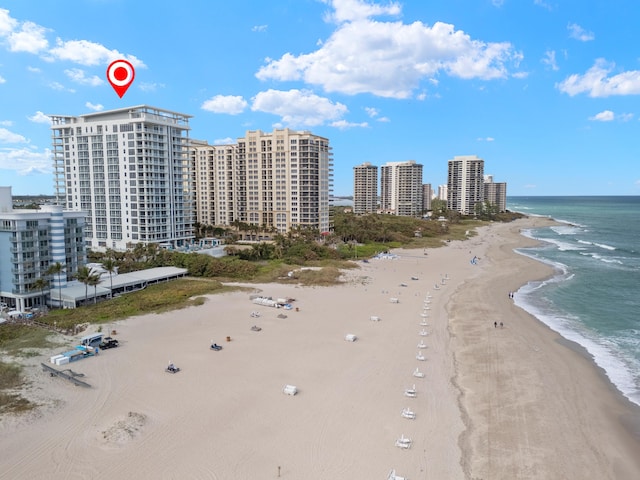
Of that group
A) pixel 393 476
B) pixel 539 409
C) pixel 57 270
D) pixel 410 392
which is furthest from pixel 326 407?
pixel 57 270

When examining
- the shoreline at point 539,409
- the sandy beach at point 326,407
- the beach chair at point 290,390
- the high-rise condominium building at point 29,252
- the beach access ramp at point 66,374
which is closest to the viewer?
the sandy beach at point 326,407

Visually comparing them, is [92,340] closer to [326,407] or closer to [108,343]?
[108,343]

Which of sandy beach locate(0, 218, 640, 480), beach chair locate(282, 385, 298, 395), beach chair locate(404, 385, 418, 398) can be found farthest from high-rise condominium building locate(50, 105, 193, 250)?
beach chair locate(404, 385, 418, 398)

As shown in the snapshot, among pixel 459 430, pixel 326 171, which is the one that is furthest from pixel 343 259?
pixel 459 430

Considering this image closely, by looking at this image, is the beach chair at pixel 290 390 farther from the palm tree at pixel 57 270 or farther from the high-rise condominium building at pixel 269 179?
the high-rise condominium building at pixel 269 179

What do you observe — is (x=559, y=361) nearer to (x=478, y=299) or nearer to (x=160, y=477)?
(x=478, y=299)

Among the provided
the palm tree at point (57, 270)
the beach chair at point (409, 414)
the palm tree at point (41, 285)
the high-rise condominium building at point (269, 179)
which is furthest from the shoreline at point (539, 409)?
the high-rise condominium building at point (269, 179)

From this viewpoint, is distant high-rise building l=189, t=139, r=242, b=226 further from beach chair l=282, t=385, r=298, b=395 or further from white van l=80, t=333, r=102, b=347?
beach chair l=282, t=385, r=298, b=395
